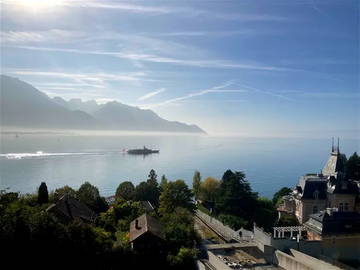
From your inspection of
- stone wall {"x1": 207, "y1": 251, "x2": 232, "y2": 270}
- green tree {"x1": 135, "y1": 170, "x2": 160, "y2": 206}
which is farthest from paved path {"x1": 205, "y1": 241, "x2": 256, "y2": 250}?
green tree {"x1": 135, "y1": 170, "x2": 160, "y2": 206}

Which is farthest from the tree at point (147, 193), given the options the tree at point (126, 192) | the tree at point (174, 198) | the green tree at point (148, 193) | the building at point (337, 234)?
the building at point (337, 234)

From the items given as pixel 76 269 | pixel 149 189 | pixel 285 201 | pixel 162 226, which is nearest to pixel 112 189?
pixel 149 189

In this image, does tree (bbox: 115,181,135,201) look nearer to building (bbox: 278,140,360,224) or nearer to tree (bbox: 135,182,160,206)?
tree (bbox: 135,182,160,206)

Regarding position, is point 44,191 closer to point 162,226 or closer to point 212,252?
point 162,226

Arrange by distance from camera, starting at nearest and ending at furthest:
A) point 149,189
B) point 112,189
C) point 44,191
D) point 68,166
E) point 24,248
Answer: point 24,248
point 44,191
point 149,189
point 112,189
point 68,166

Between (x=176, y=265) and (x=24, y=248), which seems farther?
(x=176, y=265)

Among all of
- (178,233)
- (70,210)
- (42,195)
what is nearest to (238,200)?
(178,233)

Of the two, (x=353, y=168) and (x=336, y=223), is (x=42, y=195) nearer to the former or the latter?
(x=336, y=223)

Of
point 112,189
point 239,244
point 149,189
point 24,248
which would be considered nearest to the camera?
point 24,248
